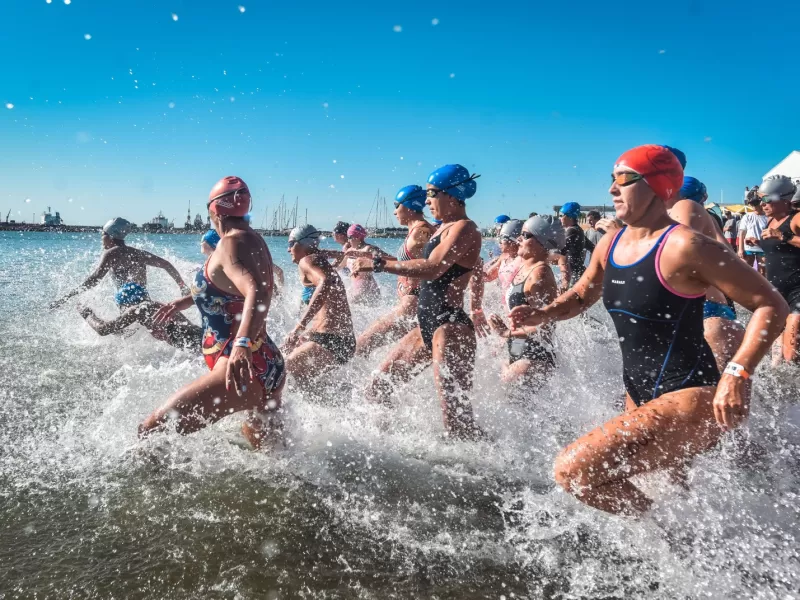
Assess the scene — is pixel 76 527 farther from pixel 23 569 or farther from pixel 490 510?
pixel 490 510

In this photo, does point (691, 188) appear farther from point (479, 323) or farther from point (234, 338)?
point (234, 338)

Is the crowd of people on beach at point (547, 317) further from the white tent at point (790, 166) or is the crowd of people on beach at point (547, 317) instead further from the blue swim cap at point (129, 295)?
the white tent at point (790, 166)

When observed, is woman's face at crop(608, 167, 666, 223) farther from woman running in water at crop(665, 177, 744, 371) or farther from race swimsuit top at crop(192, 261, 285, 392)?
race swimsuit top at crop(192, 261, 285, 392)

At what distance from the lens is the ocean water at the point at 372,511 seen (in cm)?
263

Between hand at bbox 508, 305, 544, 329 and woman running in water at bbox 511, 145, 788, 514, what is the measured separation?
1.58ft

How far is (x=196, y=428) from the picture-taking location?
319 centimetres

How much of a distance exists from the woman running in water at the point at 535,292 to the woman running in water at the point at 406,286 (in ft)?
3.23

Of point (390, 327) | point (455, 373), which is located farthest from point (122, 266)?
point (455, 373)

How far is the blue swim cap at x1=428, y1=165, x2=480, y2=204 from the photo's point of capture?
4480 mm

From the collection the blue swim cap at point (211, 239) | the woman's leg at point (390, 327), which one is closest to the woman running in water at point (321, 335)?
the woman's leg at point (390, 327)

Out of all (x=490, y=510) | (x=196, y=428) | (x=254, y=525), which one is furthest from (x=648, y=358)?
(x=196, y=428)

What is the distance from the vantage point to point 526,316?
320 centimetres

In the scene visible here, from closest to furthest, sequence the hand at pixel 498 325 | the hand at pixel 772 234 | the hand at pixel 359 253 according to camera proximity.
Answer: the hand at pixel 498 325
the hand at pixel 359 253
the hand at pixel 772 234

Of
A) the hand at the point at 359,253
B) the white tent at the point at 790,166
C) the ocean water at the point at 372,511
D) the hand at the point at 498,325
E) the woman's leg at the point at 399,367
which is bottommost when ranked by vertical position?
the ocean water at the point at 372,511
